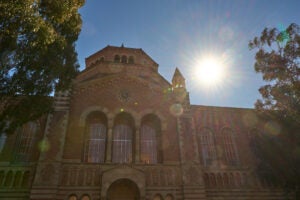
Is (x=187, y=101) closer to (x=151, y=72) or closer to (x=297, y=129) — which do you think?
(x=151, y=72)

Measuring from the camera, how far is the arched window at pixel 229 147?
69.2 ft

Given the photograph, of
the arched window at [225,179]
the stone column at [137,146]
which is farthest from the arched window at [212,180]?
the stone column at [137,146]

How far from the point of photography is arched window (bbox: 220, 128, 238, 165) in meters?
21.1

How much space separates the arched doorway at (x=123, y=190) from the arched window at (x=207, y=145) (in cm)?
728

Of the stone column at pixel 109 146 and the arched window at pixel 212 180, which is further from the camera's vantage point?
the arched window at pixel 212 180

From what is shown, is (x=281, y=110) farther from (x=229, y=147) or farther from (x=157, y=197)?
(x=157, y=197)

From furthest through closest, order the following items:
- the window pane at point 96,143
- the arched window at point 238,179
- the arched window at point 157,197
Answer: the arched window at point 238,179
the window pane at point 96,143
the arched window at point 157,197

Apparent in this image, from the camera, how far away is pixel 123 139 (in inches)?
756

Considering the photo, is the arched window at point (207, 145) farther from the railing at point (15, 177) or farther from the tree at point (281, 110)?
the railing at point (15, 177)

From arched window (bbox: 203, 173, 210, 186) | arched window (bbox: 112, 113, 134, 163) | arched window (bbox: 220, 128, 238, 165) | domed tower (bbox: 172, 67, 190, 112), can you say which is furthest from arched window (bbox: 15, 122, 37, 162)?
arched window (bbox: 220, 128, 238, 165)

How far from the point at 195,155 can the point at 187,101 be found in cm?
522

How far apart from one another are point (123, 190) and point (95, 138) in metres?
4.93

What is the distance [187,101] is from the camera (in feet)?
69.1

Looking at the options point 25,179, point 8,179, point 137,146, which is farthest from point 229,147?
point 8,179
